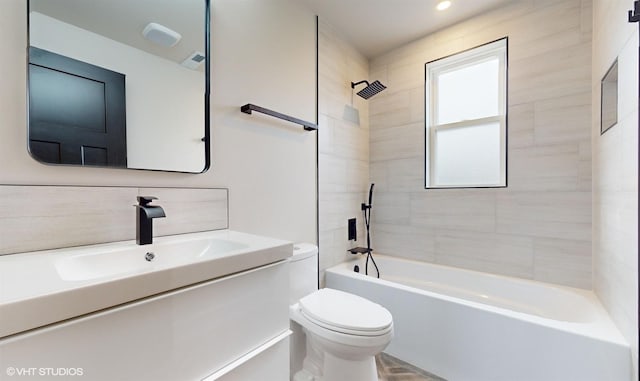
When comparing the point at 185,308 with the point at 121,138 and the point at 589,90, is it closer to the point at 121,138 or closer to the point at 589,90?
the point at 121,138

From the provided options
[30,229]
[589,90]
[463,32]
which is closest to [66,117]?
[30,229]

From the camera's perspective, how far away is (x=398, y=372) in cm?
169

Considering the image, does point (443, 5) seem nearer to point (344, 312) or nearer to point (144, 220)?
point (344, 312)

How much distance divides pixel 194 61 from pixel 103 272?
1072 mm

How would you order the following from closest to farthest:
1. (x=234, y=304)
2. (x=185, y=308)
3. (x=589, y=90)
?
(x=185, y=308)
(x=234, y=304)
(x=589, y=90)

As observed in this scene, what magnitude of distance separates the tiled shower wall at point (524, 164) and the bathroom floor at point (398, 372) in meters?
0.92

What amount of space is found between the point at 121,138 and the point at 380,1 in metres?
1.98

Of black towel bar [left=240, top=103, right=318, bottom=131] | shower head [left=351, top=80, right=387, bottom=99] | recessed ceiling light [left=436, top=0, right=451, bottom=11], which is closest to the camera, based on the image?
black towel bar [left=240, top=103, right=318, bottom=131]

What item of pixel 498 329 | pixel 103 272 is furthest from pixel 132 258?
pixel 498 329

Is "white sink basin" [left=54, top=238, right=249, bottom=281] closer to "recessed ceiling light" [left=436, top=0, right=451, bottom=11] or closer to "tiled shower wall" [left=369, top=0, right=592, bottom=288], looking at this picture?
"tiled shower wall" [left=369, top=0, right=592, bottom=288]

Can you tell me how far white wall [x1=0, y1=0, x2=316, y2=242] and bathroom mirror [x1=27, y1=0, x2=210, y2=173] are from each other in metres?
0.04

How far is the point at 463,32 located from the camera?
2188 millimetres

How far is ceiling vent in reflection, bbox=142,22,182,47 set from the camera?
1223mm

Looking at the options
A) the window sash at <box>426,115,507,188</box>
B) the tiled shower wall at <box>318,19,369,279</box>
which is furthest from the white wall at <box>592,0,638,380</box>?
the tiled shower wall at <box>318,19,369,279</box>
